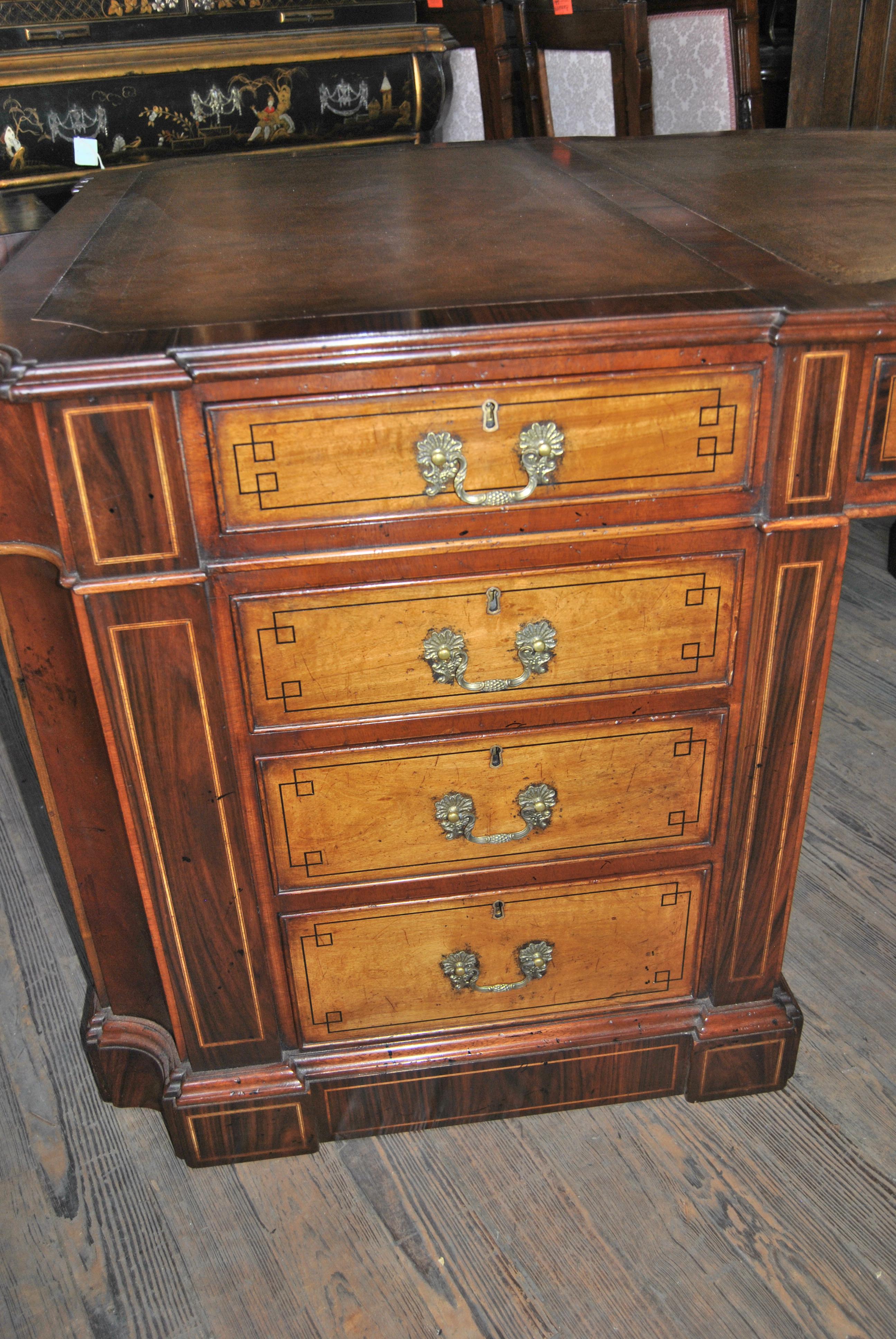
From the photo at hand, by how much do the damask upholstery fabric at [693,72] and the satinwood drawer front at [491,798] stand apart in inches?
110

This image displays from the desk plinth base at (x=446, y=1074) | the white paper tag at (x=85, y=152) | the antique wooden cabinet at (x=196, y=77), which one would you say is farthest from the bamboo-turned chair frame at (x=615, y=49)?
the desk plinth base at (x=446, y=1074)

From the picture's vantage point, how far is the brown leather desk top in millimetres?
1013

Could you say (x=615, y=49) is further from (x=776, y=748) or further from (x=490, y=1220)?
(x=490, y=1220)

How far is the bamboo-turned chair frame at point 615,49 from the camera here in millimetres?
3305

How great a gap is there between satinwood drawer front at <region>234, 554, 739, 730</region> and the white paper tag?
2.24 metres

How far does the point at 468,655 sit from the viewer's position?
1144 millimetres

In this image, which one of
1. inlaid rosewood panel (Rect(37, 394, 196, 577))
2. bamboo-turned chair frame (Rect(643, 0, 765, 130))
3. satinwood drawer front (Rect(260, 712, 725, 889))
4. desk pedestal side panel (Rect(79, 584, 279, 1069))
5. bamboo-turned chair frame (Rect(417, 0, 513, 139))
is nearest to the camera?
inlaid rosewood panel (Rect(37, 394, 196, 577))

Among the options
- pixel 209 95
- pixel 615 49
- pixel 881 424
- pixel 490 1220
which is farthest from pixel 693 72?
pixel 490 1220

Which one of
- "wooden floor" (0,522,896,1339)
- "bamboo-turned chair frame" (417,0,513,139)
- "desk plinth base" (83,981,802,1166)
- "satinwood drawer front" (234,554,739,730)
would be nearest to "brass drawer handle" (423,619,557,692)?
"satinwood drawer front" (234,554,739,730)

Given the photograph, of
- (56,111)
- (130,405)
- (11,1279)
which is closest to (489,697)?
(130,405)

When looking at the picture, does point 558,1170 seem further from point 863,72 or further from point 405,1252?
point 863,72

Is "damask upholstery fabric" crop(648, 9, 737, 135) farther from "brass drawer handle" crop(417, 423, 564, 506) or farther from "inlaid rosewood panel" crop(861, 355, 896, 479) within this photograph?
"brass drawer handle" crop(417, 423, 564, 506)

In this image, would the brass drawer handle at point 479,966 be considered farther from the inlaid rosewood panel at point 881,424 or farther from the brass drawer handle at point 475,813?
the inlaid rosewood panel at point 881,424

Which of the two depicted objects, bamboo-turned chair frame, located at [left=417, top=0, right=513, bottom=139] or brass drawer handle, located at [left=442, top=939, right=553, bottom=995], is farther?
bamboo-turned chair frame, located at [left=417, top=0, right=513, bottom=139]
